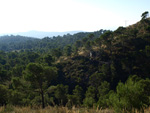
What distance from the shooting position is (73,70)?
52875 millimetres

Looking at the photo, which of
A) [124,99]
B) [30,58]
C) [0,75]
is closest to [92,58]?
[30,58]

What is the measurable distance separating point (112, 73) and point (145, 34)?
27094mm

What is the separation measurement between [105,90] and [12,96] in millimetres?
20739

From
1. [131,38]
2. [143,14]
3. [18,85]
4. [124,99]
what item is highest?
[143,14]

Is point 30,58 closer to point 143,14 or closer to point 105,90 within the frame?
point 105,90

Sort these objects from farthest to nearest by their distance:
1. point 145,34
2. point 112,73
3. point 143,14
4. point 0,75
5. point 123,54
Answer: point 143,14 < point 145,34 < point 123,54 < point 112,73 < point 0,75

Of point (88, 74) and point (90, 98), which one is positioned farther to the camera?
point (88, 74)

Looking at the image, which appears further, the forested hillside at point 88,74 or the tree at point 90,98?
the tree at point 90,98

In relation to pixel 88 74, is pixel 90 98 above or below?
above

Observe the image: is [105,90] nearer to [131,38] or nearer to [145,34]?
[131,38]

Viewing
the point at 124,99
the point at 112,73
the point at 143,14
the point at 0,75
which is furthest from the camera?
the point at 143,14

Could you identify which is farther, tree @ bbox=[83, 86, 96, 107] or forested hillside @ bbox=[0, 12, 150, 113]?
tree @ bbox=[83, 86, 96, 107]

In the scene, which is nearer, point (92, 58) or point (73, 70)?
point (73, 70)

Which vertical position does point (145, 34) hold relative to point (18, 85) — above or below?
above
